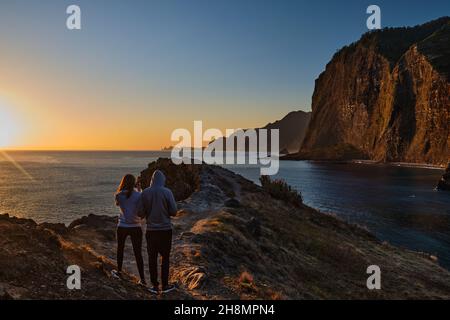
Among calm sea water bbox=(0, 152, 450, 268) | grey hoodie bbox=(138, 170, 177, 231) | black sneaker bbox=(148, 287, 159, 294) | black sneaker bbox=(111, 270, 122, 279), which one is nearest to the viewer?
grey hoodie bbox=(138, 170, 177, 231)

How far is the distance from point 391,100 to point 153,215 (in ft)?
496

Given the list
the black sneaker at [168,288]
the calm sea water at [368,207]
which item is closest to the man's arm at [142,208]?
the black sneaker at [168,288]

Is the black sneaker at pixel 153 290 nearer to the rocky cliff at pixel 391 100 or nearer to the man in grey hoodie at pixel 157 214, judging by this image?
the man in grey hoodie at pixel 157 214

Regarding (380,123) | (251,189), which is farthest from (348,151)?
(251,189)

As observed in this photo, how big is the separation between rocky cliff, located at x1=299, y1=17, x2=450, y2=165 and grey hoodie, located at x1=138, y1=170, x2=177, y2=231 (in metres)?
126

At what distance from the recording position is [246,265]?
13.5 meters

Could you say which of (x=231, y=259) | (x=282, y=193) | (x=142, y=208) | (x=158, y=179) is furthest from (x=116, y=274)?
(x=282, y=193)

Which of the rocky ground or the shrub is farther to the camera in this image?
the shrub

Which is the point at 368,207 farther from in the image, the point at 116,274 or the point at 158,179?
the point at 158,179

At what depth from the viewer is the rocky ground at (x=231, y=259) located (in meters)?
8.23

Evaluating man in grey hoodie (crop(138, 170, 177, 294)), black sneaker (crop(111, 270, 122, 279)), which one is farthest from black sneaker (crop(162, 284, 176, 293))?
black sneaker (crop(111, 270, 122, 279))

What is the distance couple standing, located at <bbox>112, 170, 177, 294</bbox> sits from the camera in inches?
325

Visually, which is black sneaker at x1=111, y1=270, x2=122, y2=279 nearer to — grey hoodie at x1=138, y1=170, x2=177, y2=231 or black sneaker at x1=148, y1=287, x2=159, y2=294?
black sneaker at x1=148, y1=287, x2=159, y2=294
